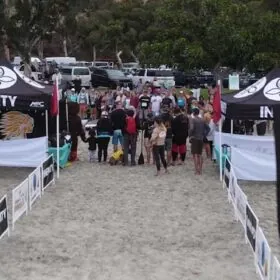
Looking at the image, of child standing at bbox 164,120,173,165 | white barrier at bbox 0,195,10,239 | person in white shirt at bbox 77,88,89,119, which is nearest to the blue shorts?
child standing at bbox 164,120,173,165

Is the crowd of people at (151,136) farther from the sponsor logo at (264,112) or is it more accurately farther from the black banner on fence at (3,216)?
the black banner on fence at (3,216)

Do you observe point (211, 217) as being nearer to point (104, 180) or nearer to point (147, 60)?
point (104, 180)

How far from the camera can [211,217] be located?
1266cm

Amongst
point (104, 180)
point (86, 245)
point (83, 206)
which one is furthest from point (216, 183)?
point (86, 245)

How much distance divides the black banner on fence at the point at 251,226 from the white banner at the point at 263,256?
15.1 inches

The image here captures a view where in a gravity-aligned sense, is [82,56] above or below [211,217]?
above

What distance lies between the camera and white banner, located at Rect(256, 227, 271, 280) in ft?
24.7

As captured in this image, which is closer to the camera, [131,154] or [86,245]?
[86,245]

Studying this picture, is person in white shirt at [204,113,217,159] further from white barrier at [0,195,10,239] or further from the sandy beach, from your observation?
white barrier at [0,195,10,239]

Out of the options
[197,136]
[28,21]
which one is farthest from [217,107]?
[28,21]

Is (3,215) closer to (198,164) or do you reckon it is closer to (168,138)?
(198,164)

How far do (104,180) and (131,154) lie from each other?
7.88ft

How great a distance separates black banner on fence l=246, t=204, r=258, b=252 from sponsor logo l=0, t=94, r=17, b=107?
8.29 meters

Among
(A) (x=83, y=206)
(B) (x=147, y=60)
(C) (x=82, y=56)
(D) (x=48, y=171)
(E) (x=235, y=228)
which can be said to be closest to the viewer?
(E) (x=235, y=228)
